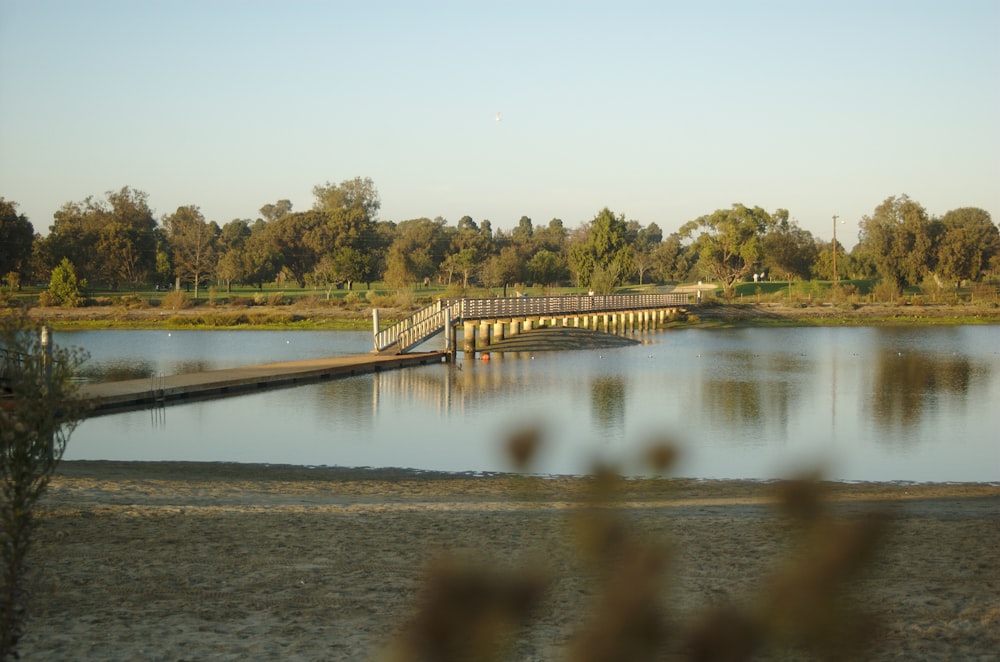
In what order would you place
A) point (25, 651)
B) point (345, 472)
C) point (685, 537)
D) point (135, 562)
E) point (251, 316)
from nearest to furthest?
1. point (25, 651)
2. point (135, 562)
3. point (685, 537)
4. point (345, 472)
5. point (251, 316)

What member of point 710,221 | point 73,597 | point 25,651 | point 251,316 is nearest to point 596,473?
point 25,651

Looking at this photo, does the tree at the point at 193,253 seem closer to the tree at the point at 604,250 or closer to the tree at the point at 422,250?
the tree at the point at 422,250

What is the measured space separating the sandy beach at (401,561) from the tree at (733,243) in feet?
281

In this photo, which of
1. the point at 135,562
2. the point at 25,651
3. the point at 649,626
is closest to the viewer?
the point at 649,626

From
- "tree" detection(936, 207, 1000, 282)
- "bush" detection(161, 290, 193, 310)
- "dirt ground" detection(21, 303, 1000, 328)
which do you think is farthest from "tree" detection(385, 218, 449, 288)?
"tree" detection(936, 207, 1000, 282)

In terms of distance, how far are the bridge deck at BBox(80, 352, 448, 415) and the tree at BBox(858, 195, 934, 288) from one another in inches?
2411

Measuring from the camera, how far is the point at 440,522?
10.8 m

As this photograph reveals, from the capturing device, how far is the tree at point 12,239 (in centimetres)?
7381

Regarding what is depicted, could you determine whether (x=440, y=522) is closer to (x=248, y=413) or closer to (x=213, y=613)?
(x=213, y=613)

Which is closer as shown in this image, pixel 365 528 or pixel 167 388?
pixel 365 528

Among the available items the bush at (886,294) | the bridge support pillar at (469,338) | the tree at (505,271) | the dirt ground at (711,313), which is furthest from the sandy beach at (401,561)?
the tree at (505,271)

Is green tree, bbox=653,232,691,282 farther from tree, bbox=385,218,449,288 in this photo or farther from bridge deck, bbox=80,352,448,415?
bridge deck, bbox=80,352,448,415

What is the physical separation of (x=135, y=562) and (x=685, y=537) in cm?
496

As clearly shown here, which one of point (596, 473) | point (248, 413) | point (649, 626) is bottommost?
point (248, 413)
